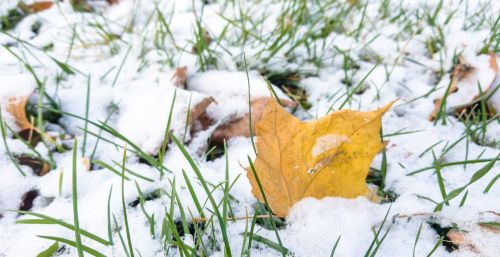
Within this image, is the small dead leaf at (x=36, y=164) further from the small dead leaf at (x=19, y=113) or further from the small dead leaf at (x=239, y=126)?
the small dead leaf at (x=239, y=126)

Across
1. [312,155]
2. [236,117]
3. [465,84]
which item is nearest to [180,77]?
[236,117]

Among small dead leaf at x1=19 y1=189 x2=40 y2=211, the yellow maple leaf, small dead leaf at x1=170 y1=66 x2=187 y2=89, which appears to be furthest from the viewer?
small dead leaf at x1=170 y1=66 x2=187 y2=89

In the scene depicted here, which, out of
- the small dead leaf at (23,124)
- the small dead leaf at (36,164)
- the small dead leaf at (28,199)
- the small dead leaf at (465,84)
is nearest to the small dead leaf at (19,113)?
the small dead leaf at (23,124)

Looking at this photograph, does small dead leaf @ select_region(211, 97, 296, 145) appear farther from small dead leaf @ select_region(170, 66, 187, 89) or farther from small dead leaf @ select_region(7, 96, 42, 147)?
small dead leaf @ select_region(7, 96, 42, 147)

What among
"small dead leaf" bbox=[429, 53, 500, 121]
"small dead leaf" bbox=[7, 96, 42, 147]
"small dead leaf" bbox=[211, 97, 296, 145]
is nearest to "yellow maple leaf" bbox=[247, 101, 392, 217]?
"small dead leaf" bbox=[211, 97, 296, 145]

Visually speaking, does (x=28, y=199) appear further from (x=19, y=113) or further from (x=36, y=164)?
(x=19, y=113)

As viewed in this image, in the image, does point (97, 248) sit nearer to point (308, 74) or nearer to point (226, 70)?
point (226, 70)

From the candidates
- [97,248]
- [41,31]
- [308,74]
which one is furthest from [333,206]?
[41,31]
